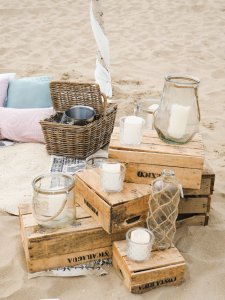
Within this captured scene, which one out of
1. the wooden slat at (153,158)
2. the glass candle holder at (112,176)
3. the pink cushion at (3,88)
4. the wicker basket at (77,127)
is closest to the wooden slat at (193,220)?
the wooden slat at (153,158)

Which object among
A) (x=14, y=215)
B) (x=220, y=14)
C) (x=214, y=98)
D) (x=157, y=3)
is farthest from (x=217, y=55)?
(x=14, y=215)

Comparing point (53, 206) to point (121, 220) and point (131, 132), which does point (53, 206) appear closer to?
point (121, 220)

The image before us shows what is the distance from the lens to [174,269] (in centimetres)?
208

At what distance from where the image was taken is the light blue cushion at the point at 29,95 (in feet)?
11.4

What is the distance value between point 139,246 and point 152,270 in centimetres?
13

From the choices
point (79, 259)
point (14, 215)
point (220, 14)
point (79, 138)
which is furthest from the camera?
point (220, 14)

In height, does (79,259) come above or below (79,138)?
below

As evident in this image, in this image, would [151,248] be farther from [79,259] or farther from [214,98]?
[214,98]

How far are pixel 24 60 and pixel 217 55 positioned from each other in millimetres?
2426

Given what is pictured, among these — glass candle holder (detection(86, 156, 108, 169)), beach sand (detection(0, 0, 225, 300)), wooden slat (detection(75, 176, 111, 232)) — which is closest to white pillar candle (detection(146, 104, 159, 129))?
glass candle holder (detection(86, 156, 108, 169))

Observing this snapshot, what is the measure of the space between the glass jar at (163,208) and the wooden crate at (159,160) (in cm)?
15

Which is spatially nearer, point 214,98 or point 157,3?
point 214,98

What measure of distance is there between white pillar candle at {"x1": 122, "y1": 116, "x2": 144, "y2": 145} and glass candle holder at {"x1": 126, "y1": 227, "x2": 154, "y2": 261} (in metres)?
0.45

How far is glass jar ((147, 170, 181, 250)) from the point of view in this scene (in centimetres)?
211
